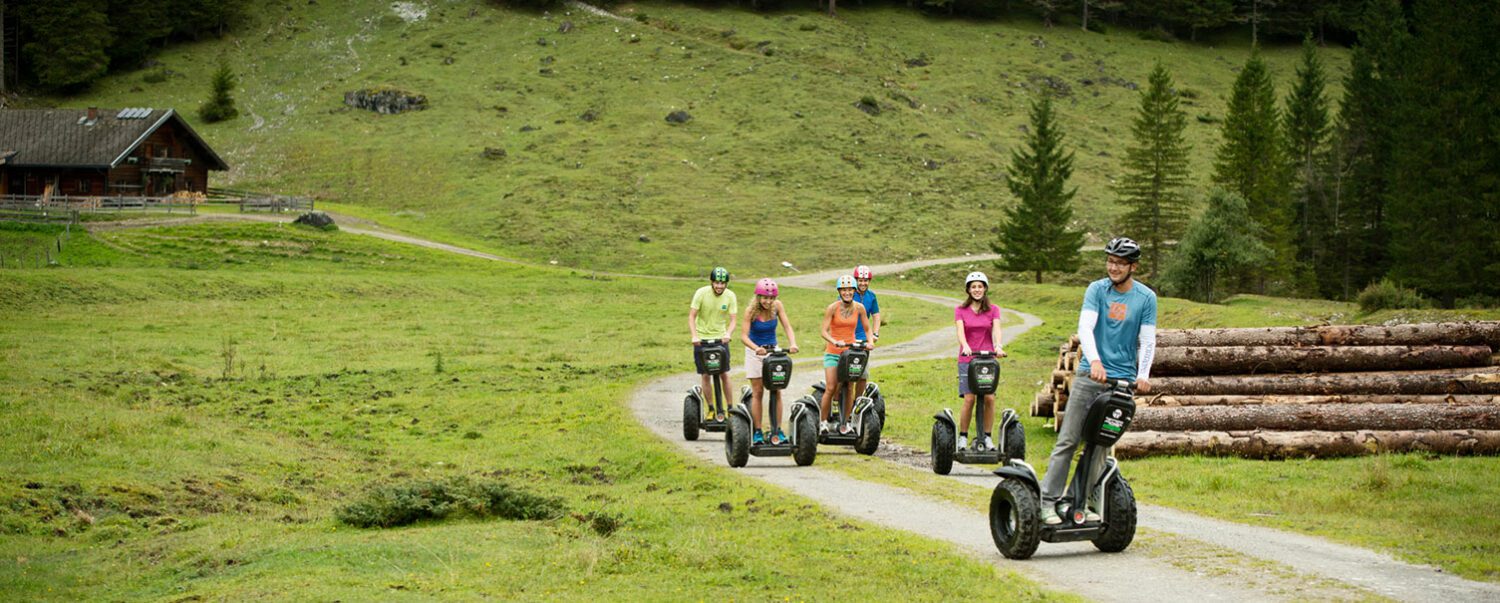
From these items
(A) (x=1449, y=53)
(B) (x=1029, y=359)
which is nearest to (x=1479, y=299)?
(A) (x=1449, y=53)

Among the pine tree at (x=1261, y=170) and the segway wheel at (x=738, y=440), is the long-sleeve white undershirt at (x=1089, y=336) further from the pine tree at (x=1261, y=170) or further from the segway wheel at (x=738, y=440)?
the pine tree at (x=1261, y=170)

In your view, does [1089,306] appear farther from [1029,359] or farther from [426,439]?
[1029,359]

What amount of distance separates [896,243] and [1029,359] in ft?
168

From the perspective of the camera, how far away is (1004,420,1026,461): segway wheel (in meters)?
17.5

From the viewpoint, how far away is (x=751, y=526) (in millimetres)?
13391

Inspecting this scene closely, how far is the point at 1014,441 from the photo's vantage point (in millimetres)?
17531

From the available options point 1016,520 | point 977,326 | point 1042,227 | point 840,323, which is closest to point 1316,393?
point 977,326

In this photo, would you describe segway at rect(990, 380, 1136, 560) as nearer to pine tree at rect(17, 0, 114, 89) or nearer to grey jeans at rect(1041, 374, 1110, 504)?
grey jeans at rect(1041, 374, 1110, 504)

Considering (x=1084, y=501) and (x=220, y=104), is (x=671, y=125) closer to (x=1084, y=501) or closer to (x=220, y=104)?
(x=220, y=104)

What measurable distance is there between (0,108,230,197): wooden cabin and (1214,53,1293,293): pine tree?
236ft

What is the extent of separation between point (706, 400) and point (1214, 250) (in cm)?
5524

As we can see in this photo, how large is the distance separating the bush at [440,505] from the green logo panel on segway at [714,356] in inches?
214

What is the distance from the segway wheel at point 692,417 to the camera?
2170 cm

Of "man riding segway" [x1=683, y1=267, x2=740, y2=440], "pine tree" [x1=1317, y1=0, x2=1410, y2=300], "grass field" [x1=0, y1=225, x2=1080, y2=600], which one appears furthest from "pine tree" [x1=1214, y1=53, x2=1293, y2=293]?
"man riding segway" [x1=683, y1=267, x2=740, y2=440]
